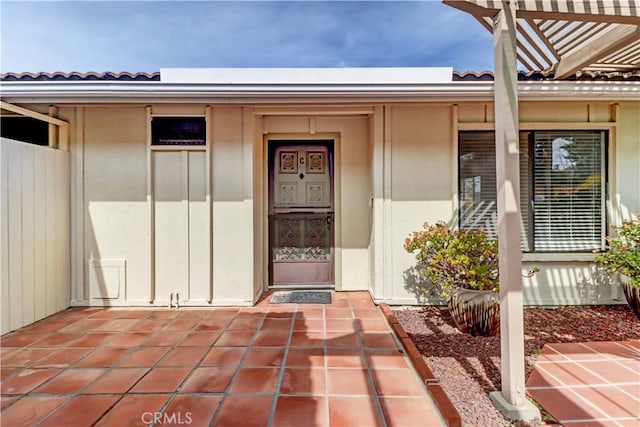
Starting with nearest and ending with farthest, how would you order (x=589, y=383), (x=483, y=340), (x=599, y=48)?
(x=589, y=383) < (x=599, y=48) < (x=483, y=340)

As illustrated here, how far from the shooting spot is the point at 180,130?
3.75 metres

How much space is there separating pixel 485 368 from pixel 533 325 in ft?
4.34

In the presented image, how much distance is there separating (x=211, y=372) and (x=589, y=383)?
276cm

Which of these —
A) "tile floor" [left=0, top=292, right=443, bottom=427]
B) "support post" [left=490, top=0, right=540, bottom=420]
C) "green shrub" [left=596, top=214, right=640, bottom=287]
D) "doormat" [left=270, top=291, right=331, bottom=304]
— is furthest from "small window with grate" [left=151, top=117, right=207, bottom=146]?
"green shrub" [left=596, top=214, right=640, bottom=287]

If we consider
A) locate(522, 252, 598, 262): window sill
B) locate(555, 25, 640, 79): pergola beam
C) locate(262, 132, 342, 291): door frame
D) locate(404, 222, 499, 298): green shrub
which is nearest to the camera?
locate(555, 25, 640, 79): pergola beam

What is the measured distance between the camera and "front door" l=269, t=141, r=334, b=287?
4402mm

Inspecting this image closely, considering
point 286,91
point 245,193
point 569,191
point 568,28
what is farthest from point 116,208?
point 569,191

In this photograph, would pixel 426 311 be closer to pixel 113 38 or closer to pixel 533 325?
pixel 533 325

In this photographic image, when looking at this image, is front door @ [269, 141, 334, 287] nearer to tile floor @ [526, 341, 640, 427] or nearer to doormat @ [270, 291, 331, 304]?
doormat @ [270, 291, 331, 304]

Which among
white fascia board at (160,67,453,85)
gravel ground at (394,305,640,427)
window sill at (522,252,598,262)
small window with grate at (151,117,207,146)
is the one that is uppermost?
white fascia board at (160,67,453,85)

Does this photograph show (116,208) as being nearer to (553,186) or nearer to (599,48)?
(599,48)

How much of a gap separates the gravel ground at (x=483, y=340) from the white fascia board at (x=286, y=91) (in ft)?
8.09

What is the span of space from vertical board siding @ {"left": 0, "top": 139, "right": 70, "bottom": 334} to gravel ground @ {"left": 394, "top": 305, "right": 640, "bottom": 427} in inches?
157

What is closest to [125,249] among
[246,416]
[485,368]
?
[246,416]
